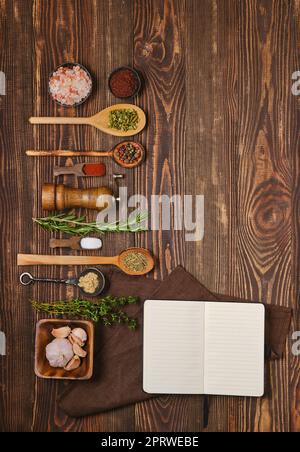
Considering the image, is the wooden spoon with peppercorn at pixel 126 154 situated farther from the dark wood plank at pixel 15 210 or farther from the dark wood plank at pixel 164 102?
the dark wood plank at pixel 15 210

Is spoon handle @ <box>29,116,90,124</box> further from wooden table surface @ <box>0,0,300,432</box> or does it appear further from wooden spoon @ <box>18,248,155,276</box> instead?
wooden spoon @ <box>18,248,155,276</box>

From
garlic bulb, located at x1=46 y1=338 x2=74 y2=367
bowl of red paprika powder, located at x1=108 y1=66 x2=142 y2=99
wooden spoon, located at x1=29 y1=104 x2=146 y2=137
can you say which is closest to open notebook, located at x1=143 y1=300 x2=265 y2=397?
garlic bulb, located at x1=46 y1=338 x2=74 y2=367

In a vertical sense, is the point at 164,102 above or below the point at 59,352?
above

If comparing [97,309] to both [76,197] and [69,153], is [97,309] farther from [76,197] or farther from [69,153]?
[69,153]

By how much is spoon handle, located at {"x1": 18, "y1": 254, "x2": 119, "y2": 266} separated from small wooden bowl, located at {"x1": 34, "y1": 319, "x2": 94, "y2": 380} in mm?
276

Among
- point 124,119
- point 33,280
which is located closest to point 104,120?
point 124,119

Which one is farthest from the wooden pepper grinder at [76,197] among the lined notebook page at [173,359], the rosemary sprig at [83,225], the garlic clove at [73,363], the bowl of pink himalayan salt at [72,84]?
the garlic clove at [73,363]

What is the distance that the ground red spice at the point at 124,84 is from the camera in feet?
8.24

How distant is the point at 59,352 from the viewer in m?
2.39

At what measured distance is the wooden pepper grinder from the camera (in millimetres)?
2477

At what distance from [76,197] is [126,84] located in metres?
0.57

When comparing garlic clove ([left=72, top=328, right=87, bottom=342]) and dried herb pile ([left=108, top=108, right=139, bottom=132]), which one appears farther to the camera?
dried herb pile ([left=108, top=108, right=139, bottom=132])

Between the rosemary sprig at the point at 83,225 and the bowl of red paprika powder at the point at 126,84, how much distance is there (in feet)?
1.83
